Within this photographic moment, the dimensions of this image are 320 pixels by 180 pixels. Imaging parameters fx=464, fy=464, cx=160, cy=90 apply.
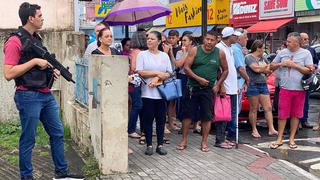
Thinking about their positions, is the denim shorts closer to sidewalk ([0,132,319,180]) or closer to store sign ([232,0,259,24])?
sidewalk ([0,132,319,180])

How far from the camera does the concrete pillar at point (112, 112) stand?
5594 millimetres

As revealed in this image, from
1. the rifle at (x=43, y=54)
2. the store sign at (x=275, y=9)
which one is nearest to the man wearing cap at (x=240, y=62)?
the rifle at (x=43, y=54)

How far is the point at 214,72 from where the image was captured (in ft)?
22.5

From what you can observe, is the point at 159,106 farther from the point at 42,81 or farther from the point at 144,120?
the point at 42,81

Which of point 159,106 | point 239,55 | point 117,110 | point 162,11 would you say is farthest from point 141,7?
point 117,110

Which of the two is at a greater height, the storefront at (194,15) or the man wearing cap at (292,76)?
the storefront at (194,15)

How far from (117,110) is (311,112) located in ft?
25.3

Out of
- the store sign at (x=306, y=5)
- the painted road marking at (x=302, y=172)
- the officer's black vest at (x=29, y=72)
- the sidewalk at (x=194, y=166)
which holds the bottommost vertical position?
the painted road marking at (x=302, y=172)

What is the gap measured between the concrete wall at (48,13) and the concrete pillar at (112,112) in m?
3.88

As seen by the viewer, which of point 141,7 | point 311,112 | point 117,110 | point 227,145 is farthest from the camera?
point 311,112

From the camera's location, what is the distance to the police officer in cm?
502

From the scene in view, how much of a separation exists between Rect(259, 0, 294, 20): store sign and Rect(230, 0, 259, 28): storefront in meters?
0.51

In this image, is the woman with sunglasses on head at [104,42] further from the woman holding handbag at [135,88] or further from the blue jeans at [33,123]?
the blue jeans at [33,123]

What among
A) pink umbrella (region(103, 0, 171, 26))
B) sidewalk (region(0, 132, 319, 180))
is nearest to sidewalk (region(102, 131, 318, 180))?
sidewalk (region(0, 132, 319, 180))
